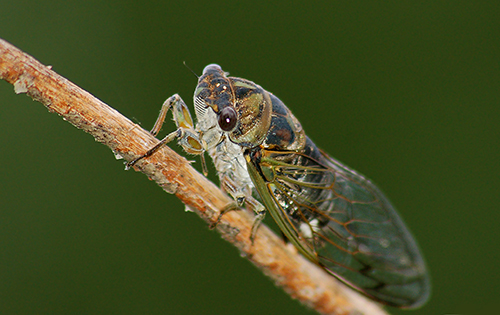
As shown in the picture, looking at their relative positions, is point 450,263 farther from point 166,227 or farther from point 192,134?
point 192,134

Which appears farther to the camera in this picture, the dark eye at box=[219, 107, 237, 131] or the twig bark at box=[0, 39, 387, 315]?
the dark eye at box=[219, 107, 237, 131]

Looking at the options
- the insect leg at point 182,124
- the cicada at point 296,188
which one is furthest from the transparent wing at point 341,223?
the insect leg at point 182,124

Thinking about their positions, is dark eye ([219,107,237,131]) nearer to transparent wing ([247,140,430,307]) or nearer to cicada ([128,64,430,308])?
cicada ([128,64,430,308])

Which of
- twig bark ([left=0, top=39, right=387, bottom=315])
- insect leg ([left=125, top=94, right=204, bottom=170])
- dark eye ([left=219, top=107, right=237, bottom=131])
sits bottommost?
twig bark ([left=0, top=39, right=387, bottom=315])

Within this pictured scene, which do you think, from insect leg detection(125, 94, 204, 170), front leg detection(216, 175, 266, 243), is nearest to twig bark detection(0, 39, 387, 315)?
front leg detection(216, 175, 266, 243)

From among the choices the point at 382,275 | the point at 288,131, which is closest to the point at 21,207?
the point at 288,131

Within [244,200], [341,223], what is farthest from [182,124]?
[341,223]
